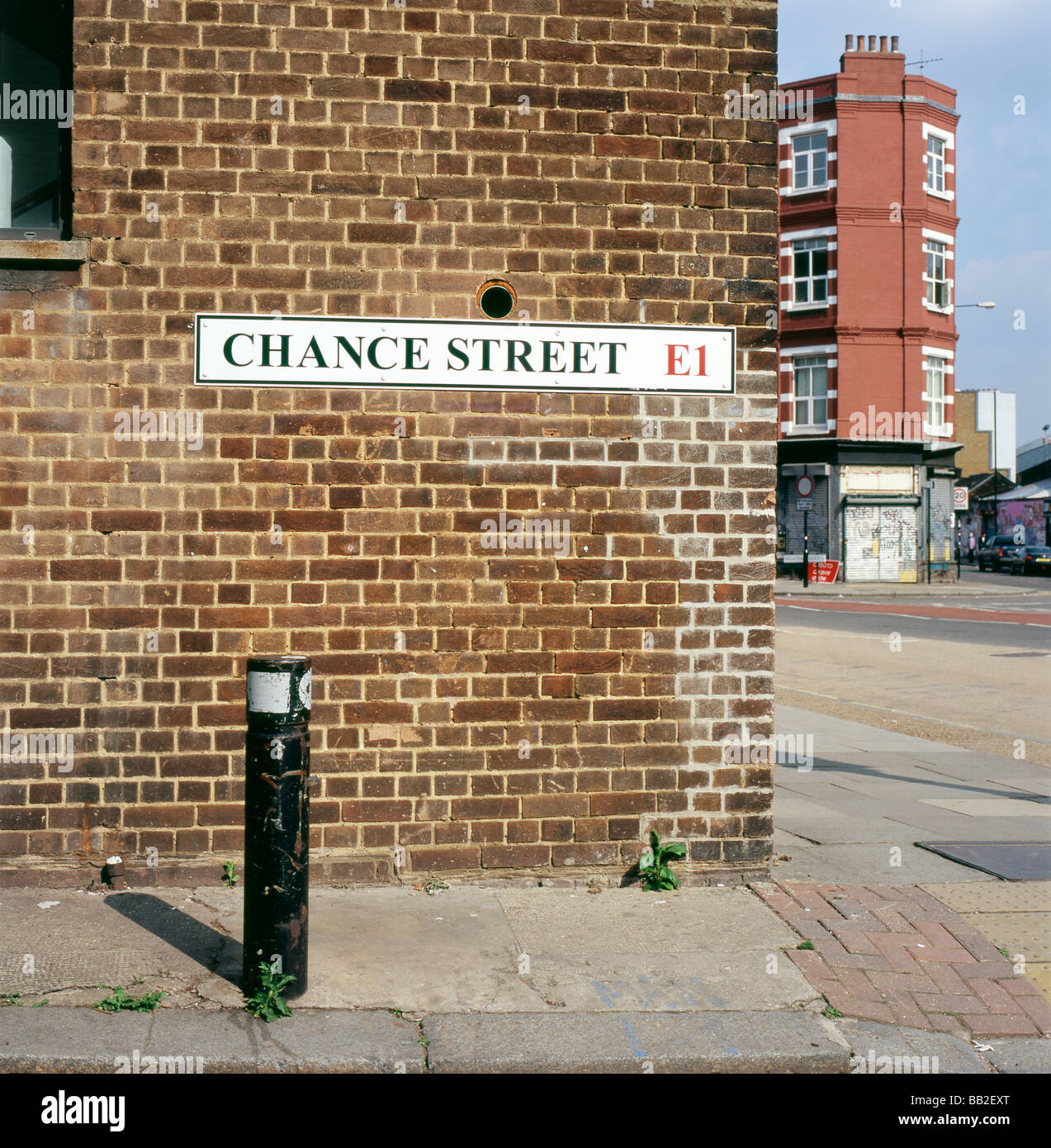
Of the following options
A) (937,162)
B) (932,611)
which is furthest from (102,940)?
(937,162)

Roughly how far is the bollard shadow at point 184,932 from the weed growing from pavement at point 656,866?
6.89 feet

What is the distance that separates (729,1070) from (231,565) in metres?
3.36

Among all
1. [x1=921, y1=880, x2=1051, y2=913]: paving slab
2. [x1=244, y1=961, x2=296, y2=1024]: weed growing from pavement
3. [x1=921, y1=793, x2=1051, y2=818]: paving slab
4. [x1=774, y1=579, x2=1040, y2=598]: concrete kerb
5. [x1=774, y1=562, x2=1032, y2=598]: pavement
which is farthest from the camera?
[x1=774, y1=562, x2=1032, y2=598]: pavement

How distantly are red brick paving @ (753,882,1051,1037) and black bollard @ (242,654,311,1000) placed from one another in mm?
2117

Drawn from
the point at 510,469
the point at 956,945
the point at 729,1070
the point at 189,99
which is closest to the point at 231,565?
the point at 510,469

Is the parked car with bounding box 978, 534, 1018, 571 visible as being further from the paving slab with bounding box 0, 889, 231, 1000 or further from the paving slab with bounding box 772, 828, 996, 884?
the paving slab with bounding box 0, 889, 231, 1000

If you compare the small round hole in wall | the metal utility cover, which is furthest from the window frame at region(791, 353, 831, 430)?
the small round hole in wall

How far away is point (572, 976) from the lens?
451 centimetres

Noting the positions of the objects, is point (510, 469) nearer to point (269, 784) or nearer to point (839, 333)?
point (269, 784)

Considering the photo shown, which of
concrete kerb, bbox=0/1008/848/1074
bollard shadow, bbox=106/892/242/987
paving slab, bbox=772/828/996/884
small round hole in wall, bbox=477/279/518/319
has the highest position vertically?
small round hole in wall, bbox=477/279/518/319

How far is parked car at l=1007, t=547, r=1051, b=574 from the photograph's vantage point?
48.5 m

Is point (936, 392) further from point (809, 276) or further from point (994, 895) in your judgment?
point (994, 895)

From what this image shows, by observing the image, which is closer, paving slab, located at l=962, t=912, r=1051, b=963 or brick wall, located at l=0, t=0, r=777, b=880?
paving slab, located at l=962, t=912, r=1051, b=963

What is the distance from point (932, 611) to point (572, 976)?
24.3 meters
